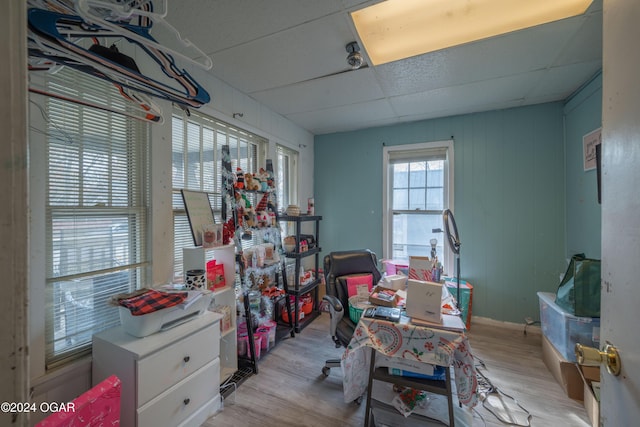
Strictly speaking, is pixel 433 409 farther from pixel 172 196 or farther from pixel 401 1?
pixel 401 1

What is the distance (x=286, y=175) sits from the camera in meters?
3.43

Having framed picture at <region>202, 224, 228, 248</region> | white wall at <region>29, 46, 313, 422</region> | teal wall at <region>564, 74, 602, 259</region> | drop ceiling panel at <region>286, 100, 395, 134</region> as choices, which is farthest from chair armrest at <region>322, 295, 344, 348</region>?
teal wall at <region>564, 74, 602, 259</region>

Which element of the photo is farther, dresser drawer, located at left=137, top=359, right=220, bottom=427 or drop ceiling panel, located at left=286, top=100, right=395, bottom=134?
drop ceiling panel, located at left=286, top=100, right=395, bottom=134

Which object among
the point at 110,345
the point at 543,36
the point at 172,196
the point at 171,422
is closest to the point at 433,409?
the point at 171,422

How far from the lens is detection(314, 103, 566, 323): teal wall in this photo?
272 centimetres

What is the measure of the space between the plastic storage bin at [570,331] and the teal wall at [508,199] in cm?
75

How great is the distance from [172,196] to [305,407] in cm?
184

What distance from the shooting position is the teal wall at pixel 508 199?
272 cm

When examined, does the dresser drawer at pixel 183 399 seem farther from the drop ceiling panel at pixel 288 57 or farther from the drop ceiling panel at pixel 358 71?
the drop ceiling panel at pixel 288 57

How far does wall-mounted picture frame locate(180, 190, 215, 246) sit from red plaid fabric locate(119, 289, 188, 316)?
0.44 meters

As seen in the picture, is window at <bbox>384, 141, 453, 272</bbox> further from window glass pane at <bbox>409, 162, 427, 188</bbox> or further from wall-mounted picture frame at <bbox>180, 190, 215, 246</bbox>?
wall-mounted picture frame at <bbox>180, 190, 215, 246</bbox>

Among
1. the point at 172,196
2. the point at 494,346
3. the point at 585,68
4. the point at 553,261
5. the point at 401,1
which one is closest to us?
the point at 401,1

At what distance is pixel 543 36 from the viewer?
1680 millimetres

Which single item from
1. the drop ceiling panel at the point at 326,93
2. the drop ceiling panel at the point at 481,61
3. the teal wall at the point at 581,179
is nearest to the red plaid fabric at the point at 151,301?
the drop ceiling panel at the point at 326,93
